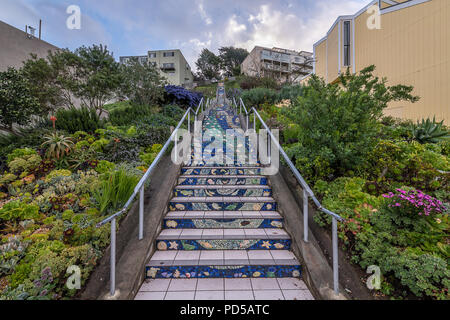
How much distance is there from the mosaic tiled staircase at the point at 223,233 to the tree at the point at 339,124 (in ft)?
3.26

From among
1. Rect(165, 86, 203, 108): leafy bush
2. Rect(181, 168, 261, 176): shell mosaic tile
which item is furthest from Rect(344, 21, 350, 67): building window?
Rect(181, 168, 261, 176): shell mosaic tile

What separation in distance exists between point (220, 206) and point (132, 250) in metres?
1.32

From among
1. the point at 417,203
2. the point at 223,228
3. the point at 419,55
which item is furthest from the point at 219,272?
the point at 419,55

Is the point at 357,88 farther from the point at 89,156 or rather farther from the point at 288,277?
the point at 89,156

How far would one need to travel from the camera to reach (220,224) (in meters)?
2.74

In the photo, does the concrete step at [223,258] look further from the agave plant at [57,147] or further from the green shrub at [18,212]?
the agave plant at [57,147]

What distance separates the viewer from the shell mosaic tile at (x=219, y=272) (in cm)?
214

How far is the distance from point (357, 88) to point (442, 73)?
6.55m

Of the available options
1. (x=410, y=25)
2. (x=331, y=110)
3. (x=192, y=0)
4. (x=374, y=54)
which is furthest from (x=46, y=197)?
(x=374, y=54)

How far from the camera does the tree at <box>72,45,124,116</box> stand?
19.8ft

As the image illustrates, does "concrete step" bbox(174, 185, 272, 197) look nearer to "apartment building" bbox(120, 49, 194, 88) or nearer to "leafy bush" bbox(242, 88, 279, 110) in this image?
"leafy bush" bbox(242, 88, 279, 110)

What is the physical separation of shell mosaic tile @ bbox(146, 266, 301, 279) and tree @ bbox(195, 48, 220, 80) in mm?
39941

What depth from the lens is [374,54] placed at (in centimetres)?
911

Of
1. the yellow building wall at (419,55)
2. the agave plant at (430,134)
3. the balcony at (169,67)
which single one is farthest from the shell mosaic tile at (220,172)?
the balcony at (169,67)
